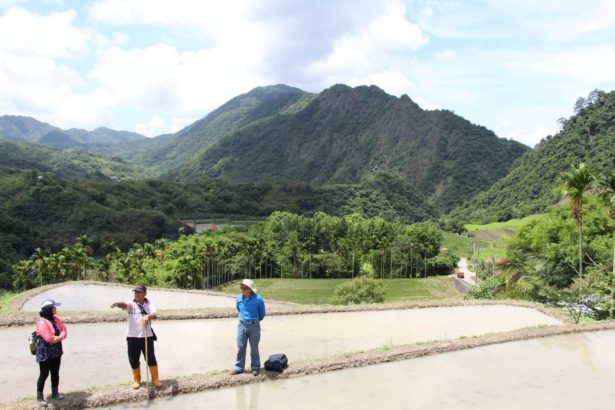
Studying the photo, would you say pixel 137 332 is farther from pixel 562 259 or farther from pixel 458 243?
pixel 458 243

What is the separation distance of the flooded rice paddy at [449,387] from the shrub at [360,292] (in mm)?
30729

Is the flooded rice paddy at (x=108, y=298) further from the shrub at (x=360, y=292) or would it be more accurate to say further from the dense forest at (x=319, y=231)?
the shrub at (x=360, y=292)

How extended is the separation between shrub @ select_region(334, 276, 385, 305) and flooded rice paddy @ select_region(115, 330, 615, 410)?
30729 millimetres

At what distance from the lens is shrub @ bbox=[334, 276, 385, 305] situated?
141 ft

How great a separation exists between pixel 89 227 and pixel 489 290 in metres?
97.2

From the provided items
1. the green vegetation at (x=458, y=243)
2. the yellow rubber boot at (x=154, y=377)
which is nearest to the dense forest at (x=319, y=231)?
the green vegetation at (x=458, y=243)

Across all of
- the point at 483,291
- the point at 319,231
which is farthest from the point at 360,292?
the point at 319,231

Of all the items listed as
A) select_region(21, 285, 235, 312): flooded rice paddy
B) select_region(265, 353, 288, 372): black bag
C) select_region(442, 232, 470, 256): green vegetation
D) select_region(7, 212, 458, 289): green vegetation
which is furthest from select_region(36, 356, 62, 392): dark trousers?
select_region(442, 232, 470, 256): green vegetation

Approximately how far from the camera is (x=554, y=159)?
155875mm

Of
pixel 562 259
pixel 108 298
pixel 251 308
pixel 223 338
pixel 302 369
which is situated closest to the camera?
pixel 251 308

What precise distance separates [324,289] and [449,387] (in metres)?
58.2

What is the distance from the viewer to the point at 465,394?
9266 millimetres

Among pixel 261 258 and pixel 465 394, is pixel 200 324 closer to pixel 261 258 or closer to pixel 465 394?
pixel 465 394

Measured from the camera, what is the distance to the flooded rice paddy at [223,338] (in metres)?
10.1
